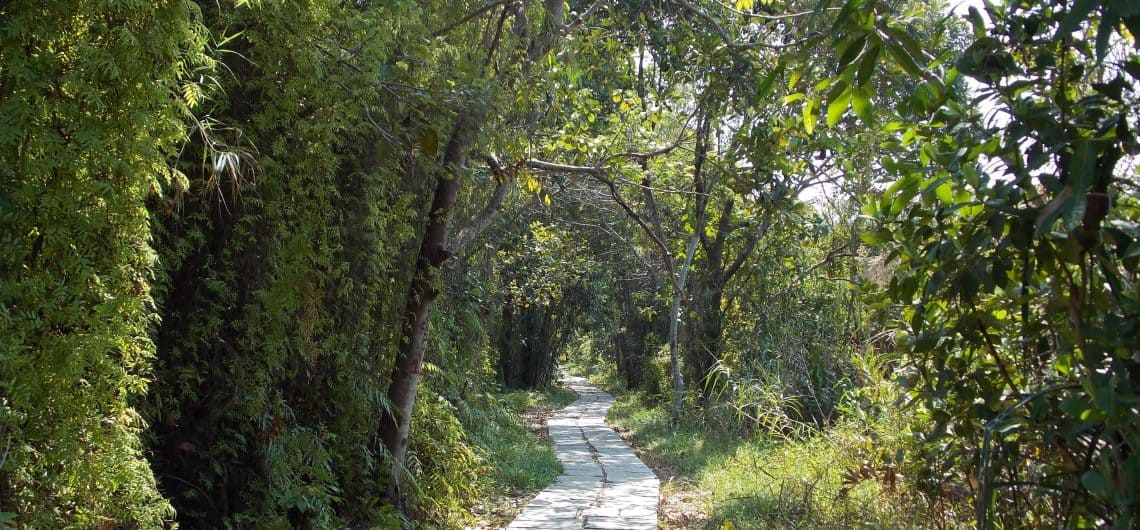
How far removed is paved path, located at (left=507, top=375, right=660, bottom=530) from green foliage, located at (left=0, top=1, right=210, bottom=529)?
4.12 meters

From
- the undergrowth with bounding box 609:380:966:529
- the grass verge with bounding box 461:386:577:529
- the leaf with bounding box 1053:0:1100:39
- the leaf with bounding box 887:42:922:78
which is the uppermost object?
the leaf with bounding box 887:42:922:78

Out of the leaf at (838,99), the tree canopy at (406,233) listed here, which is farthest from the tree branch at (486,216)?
the leaf at (838,99)

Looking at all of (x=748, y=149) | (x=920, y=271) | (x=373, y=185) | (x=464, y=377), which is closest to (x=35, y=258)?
(x=373, y=185)

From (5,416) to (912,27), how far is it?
939cm

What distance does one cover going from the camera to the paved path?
6.66 m

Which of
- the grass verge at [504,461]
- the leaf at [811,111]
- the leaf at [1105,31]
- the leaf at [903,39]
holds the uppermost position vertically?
the leaf at [903,39]

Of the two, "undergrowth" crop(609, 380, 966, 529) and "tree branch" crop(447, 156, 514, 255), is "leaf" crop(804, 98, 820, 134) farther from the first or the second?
"tree branch" crop(447, 156, 514, 255)

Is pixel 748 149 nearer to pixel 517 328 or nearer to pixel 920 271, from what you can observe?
pixel 920 271

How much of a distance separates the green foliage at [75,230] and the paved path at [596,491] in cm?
412

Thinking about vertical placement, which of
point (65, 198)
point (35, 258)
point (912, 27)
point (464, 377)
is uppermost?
point (912, 27)

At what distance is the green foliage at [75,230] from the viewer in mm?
2529

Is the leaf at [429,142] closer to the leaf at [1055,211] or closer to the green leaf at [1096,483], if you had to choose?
the leaf at [1055,211]

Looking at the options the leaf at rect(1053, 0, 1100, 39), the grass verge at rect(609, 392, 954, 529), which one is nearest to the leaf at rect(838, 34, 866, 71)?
the leaf at rect(1053, 0, 1100, 39)

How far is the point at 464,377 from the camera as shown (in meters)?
9.16
